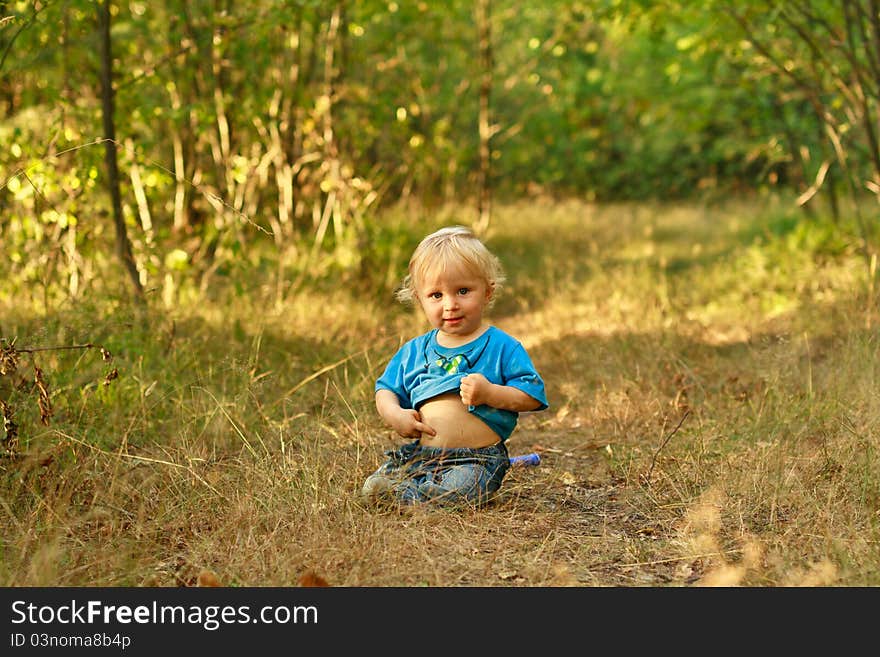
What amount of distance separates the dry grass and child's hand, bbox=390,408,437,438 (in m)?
0.27

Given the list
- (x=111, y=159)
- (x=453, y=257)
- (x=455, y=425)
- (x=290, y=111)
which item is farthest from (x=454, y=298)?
(x=290, y=111)

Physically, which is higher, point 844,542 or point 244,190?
point 244,190

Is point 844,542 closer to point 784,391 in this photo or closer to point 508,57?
point 784,391

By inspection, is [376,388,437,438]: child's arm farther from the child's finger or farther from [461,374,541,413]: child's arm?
[461,374,541,413]: child's arm

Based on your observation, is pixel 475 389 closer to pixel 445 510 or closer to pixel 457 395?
pixel 457 395

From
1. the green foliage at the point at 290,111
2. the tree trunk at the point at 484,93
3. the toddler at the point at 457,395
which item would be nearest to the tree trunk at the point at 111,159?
the green foliage at the point at 290,111

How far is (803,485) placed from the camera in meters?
3.47

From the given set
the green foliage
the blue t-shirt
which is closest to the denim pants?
the blue t-shirt

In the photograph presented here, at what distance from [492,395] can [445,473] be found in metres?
0.32

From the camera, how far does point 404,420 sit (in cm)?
347

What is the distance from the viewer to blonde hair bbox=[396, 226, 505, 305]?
3449 mm

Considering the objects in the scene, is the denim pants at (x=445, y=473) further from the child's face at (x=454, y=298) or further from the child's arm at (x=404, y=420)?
the child's face at (x=454, y=298)
